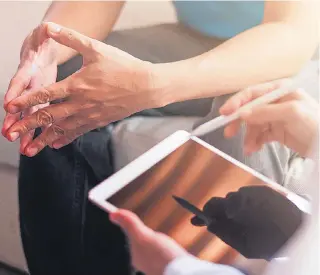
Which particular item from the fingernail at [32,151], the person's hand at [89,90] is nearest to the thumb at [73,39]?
the person's hand at [89,90]

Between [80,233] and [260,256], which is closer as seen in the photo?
[260,256]

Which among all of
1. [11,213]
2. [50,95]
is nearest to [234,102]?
[50,95]

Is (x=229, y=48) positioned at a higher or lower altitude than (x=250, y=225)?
higher

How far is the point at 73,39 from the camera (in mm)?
460

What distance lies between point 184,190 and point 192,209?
0.02m

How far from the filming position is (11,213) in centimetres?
58

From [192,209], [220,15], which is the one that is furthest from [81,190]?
[220,15]

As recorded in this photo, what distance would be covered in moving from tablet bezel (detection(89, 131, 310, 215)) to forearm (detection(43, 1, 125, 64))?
5.2 inches

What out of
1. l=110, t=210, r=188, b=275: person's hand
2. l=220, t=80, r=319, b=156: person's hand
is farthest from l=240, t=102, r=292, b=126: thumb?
l=110, t=210, r=188, b=275: person's hand

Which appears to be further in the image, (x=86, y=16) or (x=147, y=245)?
(x=86, y=16)

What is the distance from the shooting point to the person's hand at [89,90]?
1.50 feet

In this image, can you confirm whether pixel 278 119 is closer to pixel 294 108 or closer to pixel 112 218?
pixel 294 108

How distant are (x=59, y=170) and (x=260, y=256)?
0.22m

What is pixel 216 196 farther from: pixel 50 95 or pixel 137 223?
pixel 50 95
